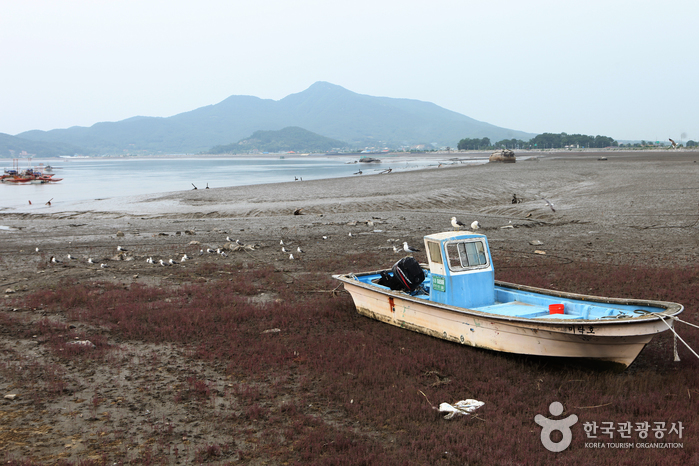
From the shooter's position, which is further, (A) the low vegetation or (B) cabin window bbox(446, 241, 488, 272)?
(B) cabin window bbox(446, 241, 488, 272)

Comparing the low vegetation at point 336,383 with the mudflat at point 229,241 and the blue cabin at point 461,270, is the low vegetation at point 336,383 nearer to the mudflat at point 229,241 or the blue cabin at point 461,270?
the mudflat at point 229,241

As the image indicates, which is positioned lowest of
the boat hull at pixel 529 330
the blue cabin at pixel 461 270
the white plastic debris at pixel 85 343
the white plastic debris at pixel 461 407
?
the white plastic debris at pixel 85 343

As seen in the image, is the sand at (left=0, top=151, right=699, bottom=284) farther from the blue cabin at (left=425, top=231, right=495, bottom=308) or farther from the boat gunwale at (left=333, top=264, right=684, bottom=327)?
the blue cabin at (left=425, top=231, right=495, bottom=308)

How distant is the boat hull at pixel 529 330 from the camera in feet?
24.7

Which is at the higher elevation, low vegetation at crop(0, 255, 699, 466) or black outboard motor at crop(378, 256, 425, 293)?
black outboard motor at crop(378, 256, 425, 293)

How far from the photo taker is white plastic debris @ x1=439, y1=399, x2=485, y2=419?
22.9 feet

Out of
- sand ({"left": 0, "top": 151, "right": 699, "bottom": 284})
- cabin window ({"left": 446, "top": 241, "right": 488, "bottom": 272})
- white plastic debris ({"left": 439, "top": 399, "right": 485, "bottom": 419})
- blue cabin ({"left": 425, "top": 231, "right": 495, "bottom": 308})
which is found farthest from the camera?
sand ({"left": 0, "top": 151, "right": 699, "bottom": 284})

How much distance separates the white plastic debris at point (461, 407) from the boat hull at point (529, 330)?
5.38 ft

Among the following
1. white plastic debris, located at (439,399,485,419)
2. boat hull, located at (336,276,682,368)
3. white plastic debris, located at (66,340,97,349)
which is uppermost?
boat hull, located at (336,276,682,368)

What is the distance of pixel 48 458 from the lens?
6.01 metres

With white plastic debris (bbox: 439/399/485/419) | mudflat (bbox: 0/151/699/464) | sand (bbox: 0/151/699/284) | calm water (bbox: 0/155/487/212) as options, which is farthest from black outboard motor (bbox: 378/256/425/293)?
calm water (bbox: 0/155/487/212)

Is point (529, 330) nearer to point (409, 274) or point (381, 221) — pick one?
point (409, 274)

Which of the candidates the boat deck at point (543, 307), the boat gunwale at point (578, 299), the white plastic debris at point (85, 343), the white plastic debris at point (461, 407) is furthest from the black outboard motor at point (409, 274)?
the white plastic debris at point (85, 343)

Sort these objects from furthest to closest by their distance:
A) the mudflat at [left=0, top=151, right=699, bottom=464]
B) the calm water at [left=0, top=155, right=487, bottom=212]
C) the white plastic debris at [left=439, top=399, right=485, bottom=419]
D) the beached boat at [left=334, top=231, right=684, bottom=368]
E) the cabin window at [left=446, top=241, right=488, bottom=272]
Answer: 1. the calm water at [left=0, top=155, right=487, bottom=212]
2. the cabin window at [left=446, top=241, right=488, bottom=272]
3. the beached boat at [left=334, top=231, right=684, bottom=368]
4. the mudflat at [left=0, top=151, right=699, bottom=464]
5. the white plastic debris at [left=439, top=399, right=485, bottom=419]
